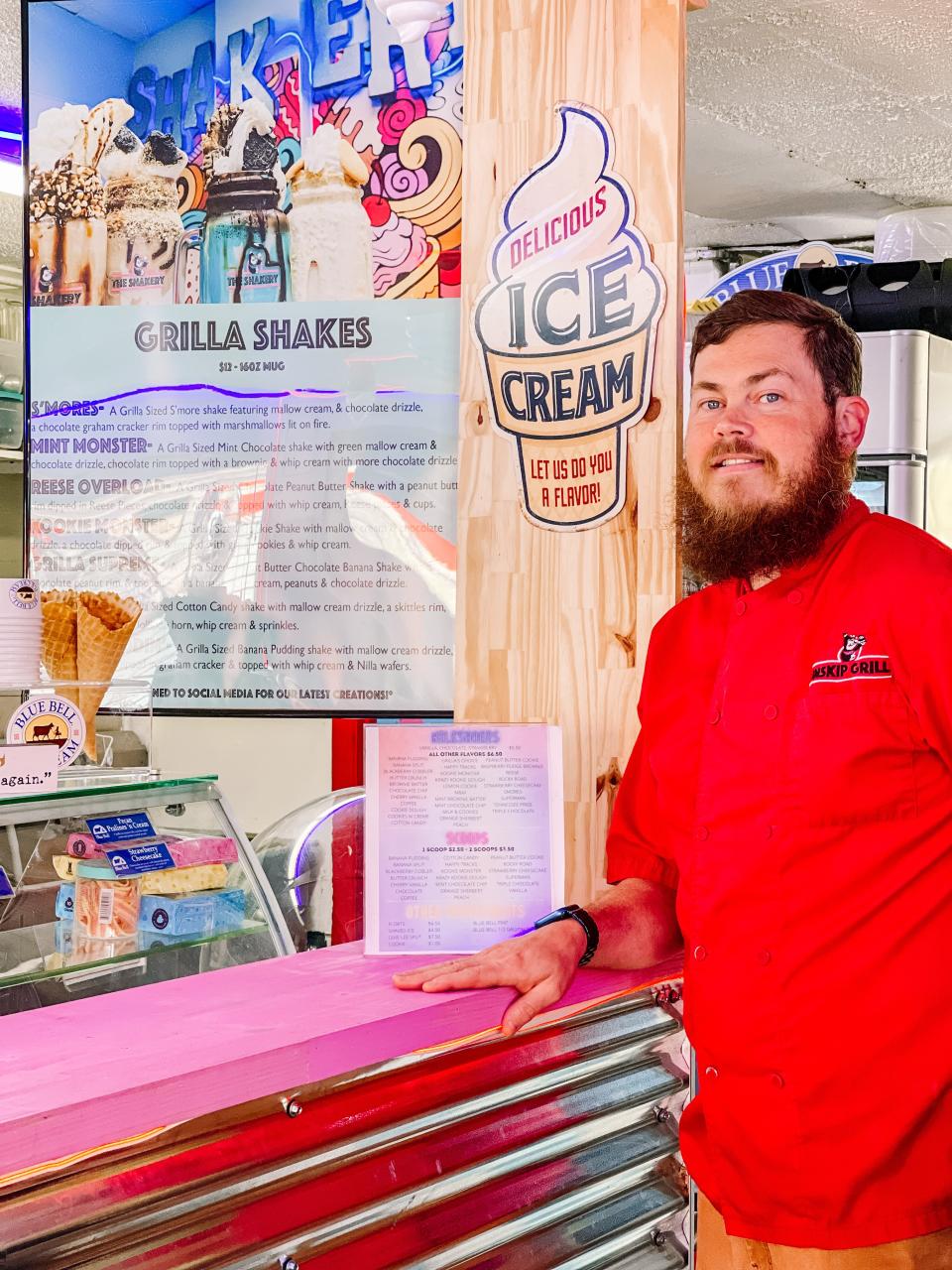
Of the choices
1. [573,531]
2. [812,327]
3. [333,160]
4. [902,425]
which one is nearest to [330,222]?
[333,160]

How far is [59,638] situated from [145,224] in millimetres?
1061

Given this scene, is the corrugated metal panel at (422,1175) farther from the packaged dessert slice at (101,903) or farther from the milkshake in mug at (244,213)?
the milkshake in mug at (244,213)

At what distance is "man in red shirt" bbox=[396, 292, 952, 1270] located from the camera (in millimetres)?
1579

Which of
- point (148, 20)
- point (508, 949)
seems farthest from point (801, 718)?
point (148, 20)

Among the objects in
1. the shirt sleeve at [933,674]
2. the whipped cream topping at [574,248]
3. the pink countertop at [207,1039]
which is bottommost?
the pink countertop at [207,1039]

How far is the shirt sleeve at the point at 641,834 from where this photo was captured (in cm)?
195

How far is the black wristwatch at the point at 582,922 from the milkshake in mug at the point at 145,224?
61.0 inches

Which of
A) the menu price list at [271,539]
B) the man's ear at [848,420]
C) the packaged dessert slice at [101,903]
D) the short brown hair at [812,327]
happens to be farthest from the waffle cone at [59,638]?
the man's ear at [848,420]

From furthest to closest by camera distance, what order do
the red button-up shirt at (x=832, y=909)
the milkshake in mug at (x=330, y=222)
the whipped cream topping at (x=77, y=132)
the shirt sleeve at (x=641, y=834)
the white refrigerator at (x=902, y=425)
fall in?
the white refrigerator at (x=902, y=425) → the whipped cream topping at (x=77, y=132) → the milkshake in mug at (x=330, y=222) → the shirt sleeve at (x=641, y=834) → the red button-up shirt at (x=832, y=909)

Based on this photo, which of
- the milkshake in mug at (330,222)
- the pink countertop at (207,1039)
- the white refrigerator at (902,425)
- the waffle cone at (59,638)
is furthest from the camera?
the white refrigerator at (902,425)

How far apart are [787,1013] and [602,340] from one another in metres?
1.25

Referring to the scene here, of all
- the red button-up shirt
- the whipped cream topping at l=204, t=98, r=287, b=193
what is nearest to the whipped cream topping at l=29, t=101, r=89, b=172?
the whipped cream topping at l=204, t=98, r=287, b=193

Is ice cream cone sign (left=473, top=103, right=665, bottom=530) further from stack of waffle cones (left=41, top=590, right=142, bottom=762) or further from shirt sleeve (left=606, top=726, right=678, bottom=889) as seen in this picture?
stack of waffle cones (left=41, top=590, right=142, bottom=762)

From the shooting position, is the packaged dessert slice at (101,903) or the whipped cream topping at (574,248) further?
the whipped cream topping at (574,248)
